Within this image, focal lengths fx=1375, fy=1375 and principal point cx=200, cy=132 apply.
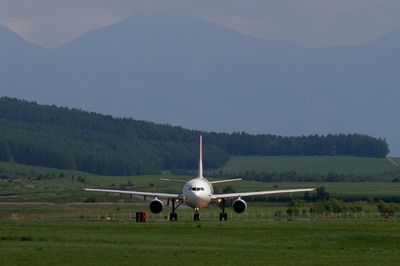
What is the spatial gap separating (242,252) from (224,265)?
6.74 meters

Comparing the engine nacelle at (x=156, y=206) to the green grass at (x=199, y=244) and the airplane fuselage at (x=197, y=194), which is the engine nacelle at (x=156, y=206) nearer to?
the airplane fuselage at (x=197, y=194)

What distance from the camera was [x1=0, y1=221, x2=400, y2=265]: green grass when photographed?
52625 millimetres

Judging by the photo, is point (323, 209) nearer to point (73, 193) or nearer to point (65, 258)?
point (73, 193)

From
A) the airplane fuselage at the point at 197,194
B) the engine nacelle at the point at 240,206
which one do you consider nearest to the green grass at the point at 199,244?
the airplane fuselage at the point at 197,194

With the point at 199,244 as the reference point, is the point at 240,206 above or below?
above

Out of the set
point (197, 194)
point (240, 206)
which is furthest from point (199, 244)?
point (240, 206)

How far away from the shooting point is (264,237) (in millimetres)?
68250

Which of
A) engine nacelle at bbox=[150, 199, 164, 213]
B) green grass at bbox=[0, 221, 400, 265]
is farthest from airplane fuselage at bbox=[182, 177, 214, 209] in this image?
green grass at bbox=[0, 221, 400, 265]

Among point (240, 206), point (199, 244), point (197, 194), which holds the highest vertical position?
point (197, 194)

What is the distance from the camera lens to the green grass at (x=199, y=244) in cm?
5262

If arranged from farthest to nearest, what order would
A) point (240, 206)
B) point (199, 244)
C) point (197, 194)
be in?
1. point (240, 206)
2. point (197, 194)
3. point (199, 244)

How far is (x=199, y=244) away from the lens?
2451 inches

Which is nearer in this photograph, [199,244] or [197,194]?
[199,244]

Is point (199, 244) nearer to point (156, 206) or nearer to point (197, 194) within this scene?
point (197, 194)
